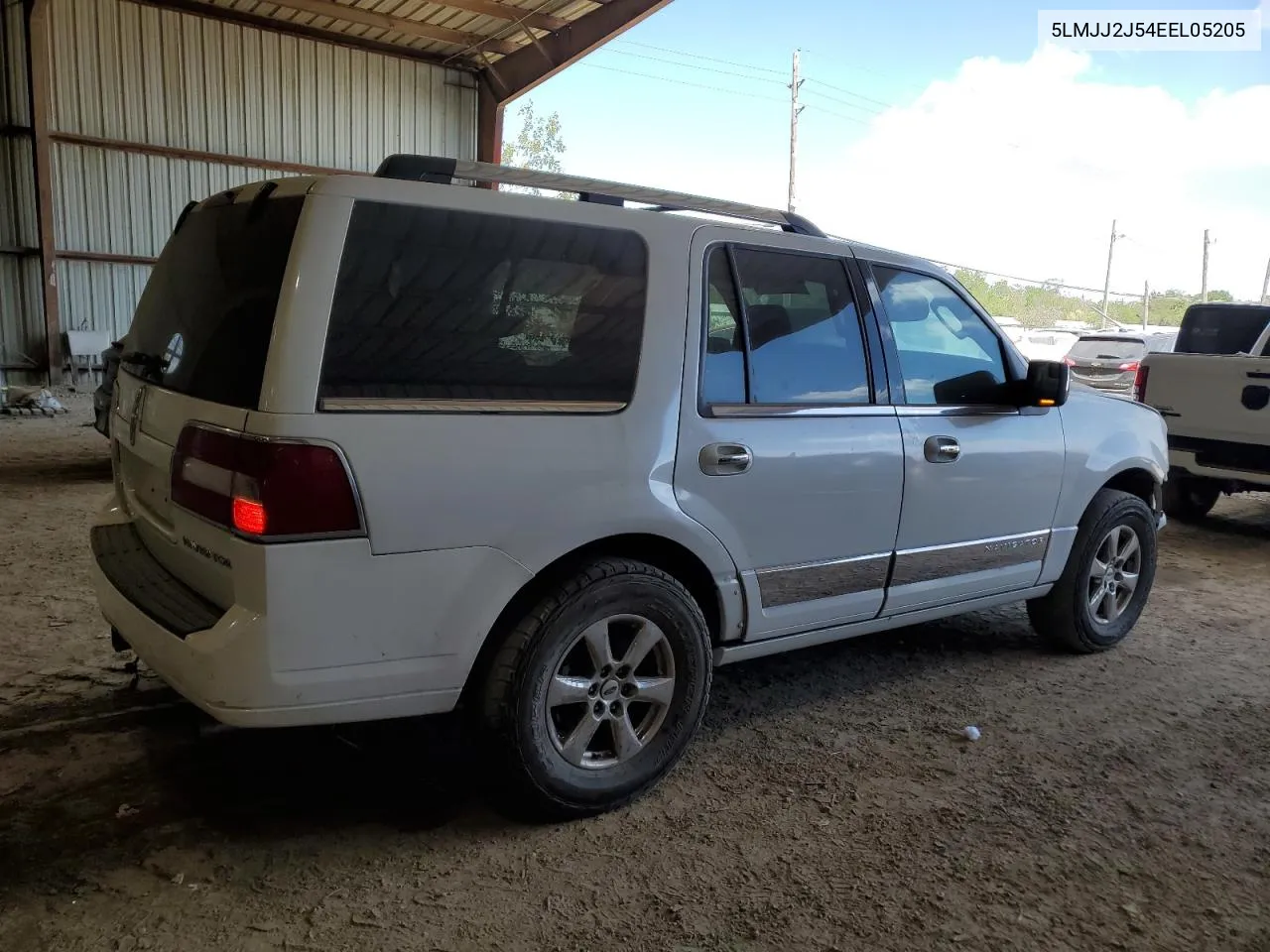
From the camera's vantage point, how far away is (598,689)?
293 centimetres

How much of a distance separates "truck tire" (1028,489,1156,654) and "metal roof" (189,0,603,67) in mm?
12229

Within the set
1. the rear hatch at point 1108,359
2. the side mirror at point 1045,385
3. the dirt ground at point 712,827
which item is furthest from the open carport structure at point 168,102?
the dirt ground at point 712,827

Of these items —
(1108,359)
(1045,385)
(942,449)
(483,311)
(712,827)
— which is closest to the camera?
(483,311)

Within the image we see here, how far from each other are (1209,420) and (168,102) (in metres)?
15.9

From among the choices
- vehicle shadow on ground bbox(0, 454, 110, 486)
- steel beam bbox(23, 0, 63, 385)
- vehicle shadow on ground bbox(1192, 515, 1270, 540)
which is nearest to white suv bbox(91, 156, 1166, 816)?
vehicle shadow on ground bbox(1192, 515, 1270, 540)

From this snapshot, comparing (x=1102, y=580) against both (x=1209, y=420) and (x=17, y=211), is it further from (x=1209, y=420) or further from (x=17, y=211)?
(x=17, y=211)

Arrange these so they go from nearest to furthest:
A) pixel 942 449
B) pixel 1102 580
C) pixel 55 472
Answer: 1. pixel 942 449
2. pixel 1102 580
3. pixel 55 472

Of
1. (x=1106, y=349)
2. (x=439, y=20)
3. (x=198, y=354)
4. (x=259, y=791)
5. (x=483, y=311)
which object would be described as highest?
(x=439, y=20)

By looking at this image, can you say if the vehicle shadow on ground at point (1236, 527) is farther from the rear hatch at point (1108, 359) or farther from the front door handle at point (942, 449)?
the rear hatch at point (1108, 359)

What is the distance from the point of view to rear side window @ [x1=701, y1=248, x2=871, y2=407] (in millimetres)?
3146

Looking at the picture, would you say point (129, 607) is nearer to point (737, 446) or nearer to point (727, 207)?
point (737, 446)

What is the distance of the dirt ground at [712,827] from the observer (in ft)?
8.01

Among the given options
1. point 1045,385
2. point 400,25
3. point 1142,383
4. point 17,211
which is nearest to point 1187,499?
point 1142,383

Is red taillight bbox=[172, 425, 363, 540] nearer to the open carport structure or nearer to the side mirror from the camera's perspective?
the side mirror
